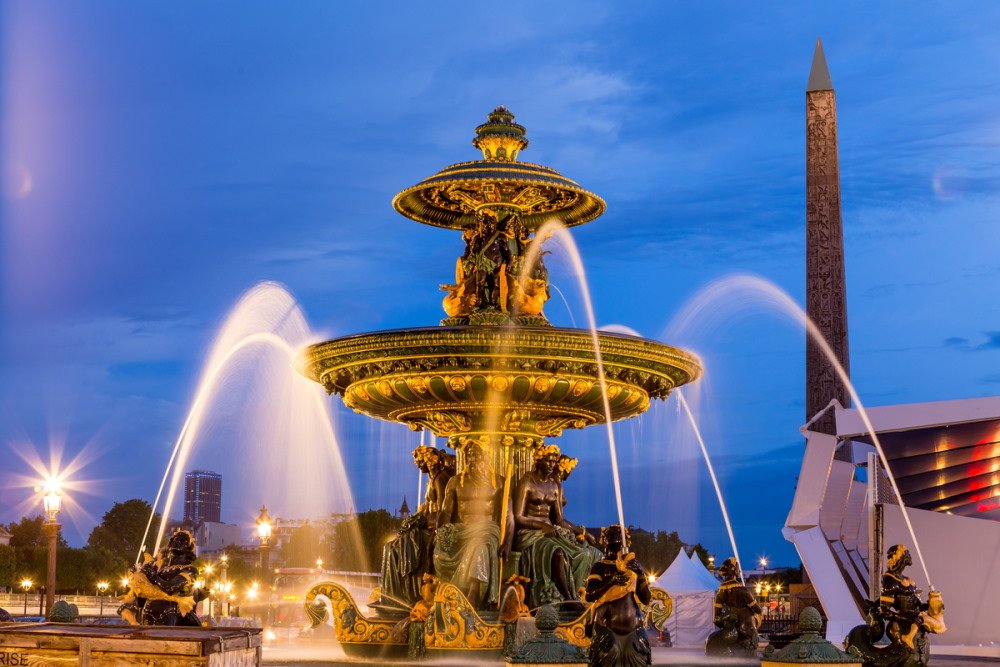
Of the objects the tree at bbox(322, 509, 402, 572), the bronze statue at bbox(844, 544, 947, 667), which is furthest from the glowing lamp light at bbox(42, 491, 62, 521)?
the tree at bbox(322, 509, 402, 572)

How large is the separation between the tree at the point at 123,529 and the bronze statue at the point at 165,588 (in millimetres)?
71639

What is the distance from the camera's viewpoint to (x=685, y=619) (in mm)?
28359

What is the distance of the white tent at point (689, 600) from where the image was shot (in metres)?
27.2

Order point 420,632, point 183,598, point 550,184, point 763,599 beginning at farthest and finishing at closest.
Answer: point 763,599 → point 550,184 → point 420,632 → point 183,598

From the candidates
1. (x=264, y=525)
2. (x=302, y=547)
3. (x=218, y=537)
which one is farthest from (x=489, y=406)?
(x=218, y=537)

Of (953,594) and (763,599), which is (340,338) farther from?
(763,599)

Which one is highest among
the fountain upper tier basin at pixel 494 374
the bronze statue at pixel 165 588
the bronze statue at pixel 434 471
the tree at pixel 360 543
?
the tree at pixel 360 543

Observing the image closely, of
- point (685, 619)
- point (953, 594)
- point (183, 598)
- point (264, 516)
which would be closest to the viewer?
point (183, 598)

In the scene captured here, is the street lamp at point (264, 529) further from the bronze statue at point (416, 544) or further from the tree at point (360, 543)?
the tree at point (360, 543)

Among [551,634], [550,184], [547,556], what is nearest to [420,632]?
[547,556]

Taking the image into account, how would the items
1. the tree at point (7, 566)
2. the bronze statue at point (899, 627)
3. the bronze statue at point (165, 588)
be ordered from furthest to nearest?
1. the tree at point (7, 566)
2. the bronze statue at point (899, 627)
3. the bronze statue at point (165, 588)

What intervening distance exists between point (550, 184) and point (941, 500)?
31.3m

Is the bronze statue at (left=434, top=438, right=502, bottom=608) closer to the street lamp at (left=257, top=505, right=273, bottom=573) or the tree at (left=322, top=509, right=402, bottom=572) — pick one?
the street lamp at (left=257, top=505, right=273, bottom=573)

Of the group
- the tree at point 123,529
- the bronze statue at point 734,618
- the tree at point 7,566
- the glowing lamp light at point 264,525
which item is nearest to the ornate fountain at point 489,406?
the bronze statue at point 734,618
